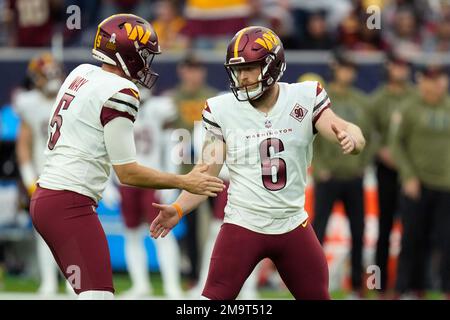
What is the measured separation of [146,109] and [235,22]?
8.41 feet

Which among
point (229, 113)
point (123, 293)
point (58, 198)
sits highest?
point (229, 113)

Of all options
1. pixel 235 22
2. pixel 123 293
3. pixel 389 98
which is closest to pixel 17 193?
pixel 123 293

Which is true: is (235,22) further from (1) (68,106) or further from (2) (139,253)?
(1) (68,106)

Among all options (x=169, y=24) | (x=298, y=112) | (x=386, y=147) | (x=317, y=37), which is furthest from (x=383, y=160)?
(x=298, y=112)

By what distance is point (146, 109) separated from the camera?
10312mm

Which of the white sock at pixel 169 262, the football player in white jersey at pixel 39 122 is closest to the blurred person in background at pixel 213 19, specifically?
the football player in white jersey at pixel 39 122

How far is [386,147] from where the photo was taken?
10227 millimetres

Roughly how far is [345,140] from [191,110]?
16.1ft

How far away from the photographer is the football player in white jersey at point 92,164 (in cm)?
583

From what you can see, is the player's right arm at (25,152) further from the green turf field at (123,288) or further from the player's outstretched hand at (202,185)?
the player's outstretched hand at (202,185)

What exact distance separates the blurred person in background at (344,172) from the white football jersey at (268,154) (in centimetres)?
392

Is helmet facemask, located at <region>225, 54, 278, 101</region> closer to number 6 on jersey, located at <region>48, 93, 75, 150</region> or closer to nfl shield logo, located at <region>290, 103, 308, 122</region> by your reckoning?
nfl shield logo, located at <region>290, 103, 308, 122</region>

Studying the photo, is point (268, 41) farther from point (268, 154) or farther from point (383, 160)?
point (383, 160)

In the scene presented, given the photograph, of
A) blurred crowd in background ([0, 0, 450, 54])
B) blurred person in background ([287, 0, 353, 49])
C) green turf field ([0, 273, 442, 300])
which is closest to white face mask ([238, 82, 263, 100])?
green turf field ([0, 273, 442, 300])
